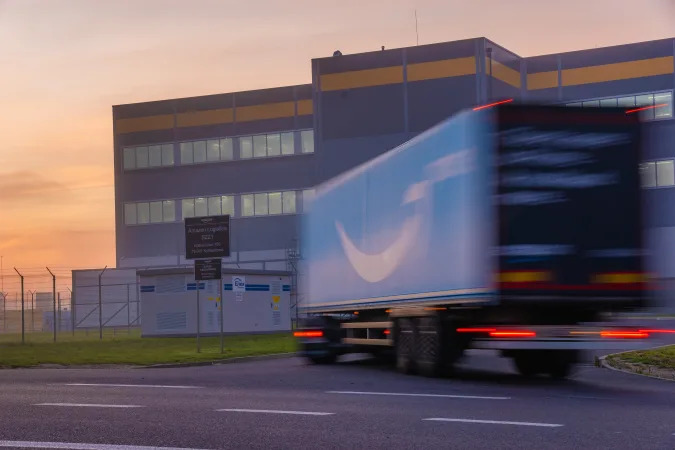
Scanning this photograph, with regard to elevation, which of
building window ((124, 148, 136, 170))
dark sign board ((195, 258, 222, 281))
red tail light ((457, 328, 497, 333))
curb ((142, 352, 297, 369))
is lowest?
curb ((142, 352, 297, 369))

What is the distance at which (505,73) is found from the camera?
64500 mm

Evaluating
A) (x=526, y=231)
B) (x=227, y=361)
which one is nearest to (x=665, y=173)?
(x=227, y=361)

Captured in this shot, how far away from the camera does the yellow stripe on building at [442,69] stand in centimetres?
6202

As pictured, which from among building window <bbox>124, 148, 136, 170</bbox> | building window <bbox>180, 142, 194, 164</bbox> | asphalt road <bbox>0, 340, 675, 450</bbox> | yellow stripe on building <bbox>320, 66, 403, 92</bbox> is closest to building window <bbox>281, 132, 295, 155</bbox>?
building window <bbox>180, 142, 194, 164</bbox>

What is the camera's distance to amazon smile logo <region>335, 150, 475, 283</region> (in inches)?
643

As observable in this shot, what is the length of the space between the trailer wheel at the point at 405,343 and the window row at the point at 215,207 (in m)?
51.6

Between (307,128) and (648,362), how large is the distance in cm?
5418

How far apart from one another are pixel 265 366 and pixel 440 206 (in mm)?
7496

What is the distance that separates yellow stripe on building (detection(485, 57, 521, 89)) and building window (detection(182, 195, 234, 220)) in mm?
19616

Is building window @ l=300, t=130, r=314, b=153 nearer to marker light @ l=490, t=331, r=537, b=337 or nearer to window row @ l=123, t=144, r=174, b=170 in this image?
window row @ l=123, t=144, r=174, b=170

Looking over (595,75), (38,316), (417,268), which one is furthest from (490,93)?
(38,316)

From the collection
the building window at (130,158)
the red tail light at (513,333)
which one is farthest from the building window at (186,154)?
the red tail light at (513,333)

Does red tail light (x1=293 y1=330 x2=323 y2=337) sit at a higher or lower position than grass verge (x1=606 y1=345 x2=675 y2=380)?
higher

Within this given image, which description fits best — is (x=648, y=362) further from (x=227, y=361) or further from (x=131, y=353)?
(x=131, y=353)
